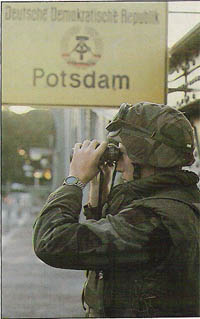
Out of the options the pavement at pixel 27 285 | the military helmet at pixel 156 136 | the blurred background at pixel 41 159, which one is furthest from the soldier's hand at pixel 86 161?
the pavement at pixel 27 285

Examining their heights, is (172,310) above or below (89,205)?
below

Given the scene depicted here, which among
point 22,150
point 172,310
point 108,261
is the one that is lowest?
point 172,310

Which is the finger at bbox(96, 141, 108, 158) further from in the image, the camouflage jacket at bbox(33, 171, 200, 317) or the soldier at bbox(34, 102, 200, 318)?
the camouflage jacket at bbox(33, 171, 200, 317)

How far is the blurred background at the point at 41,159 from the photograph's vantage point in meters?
2.00

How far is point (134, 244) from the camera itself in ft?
4.41

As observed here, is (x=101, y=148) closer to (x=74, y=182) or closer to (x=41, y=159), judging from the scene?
(x=74, y=182)

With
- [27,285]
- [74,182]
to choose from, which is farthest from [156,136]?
[27,285]

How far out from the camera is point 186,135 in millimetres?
1441

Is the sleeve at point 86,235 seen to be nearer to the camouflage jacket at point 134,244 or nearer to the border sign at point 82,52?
the camouflage jacket at point 134,244

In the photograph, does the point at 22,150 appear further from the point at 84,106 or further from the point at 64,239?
the point at 64,239

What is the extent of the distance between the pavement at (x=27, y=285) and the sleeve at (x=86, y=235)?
70 centimetres

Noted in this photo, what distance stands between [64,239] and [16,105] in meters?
0.90

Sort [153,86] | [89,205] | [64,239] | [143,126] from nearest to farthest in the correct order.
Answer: [64,239] < [143,126] < [89,205] < [153,86]

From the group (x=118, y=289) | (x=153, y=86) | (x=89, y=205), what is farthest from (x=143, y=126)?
(x=153, y=86)
